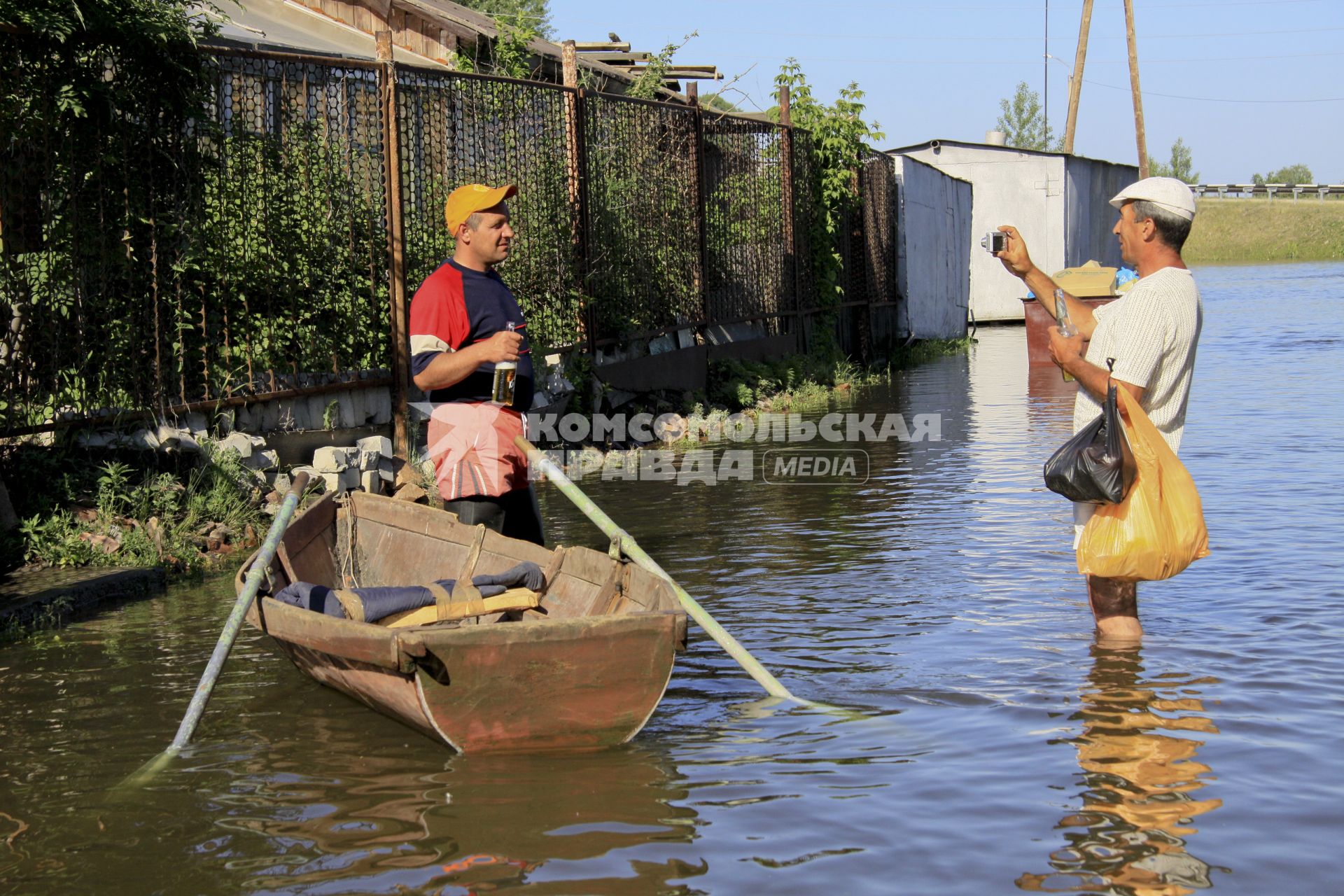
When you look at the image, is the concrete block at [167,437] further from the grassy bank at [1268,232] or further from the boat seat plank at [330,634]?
the grassy bank at [1268,232]

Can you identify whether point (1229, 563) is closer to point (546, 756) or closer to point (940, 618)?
point (940, 618)

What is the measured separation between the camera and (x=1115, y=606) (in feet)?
18.2

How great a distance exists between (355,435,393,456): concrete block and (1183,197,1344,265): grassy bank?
2817 inches

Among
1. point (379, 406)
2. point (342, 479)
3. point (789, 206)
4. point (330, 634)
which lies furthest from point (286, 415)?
point (789, 206)

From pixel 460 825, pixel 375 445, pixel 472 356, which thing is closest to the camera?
pixel 460 825

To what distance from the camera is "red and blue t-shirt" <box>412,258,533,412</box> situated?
5.62 meters

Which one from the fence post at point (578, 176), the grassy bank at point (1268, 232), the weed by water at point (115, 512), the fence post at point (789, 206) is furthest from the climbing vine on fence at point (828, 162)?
the grassy bank at point (1268, 232)

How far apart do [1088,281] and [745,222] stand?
14.6ft

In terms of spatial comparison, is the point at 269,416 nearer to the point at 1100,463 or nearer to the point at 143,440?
the point at 143,440

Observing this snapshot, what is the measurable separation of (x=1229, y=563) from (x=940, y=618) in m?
2.03

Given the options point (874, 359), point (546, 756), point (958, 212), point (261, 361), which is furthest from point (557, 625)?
point (958, 212)

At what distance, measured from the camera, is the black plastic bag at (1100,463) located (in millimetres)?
4914

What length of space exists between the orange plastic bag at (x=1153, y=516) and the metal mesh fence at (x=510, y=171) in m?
6.42

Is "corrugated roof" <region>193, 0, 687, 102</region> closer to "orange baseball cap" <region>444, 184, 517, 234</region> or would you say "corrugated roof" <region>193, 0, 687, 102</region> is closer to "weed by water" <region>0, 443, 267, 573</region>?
"weed by water" <region>0, 443, 267, 573</region>
